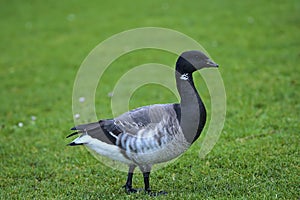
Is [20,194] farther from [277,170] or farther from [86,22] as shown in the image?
[86,22]

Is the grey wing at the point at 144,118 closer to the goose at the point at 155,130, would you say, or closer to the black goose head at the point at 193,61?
the goose at the point at 155,130

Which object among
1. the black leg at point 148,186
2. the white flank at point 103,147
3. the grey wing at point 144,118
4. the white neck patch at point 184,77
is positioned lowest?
the black leg at point 148,186

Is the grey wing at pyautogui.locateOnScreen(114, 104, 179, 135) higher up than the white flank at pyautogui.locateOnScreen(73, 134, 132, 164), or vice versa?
the grey wing at pyautogui.locateOnScreen(114, 104, 179, 135)

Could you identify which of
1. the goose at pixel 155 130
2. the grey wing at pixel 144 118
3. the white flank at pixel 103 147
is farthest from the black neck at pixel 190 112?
the white flank at pixel 103 147

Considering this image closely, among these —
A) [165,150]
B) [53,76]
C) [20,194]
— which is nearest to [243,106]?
[165,150]

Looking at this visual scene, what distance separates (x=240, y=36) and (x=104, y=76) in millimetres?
4550

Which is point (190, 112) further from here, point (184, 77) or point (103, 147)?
point (103, 147)

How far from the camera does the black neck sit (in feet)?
16.0

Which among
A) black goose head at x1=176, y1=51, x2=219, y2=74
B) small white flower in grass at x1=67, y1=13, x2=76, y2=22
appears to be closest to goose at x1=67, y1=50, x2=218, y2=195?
black goose head at x1=176, y1=51, x2=219, y2=74

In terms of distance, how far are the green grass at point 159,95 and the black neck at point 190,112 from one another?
2.49ft

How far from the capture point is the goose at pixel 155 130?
483cm

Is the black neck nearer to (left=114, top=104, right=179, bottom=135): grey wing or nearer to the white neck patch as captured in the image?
the white neck patch

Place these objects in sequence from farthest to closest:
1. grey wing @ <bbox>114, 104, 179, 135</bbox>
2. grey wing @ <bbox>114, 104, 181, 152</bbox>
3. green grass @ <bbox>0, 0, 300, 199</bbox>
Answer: green grass @ <bbox>0, 0, 300, 199</bbox>, grey wing @ <bbox>114, 104, 179, 135</bbox>, grey wing @ <bbox>114, 104, 181, 152</bbox>

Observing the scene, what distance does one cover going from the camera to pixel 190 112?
4938 mm
